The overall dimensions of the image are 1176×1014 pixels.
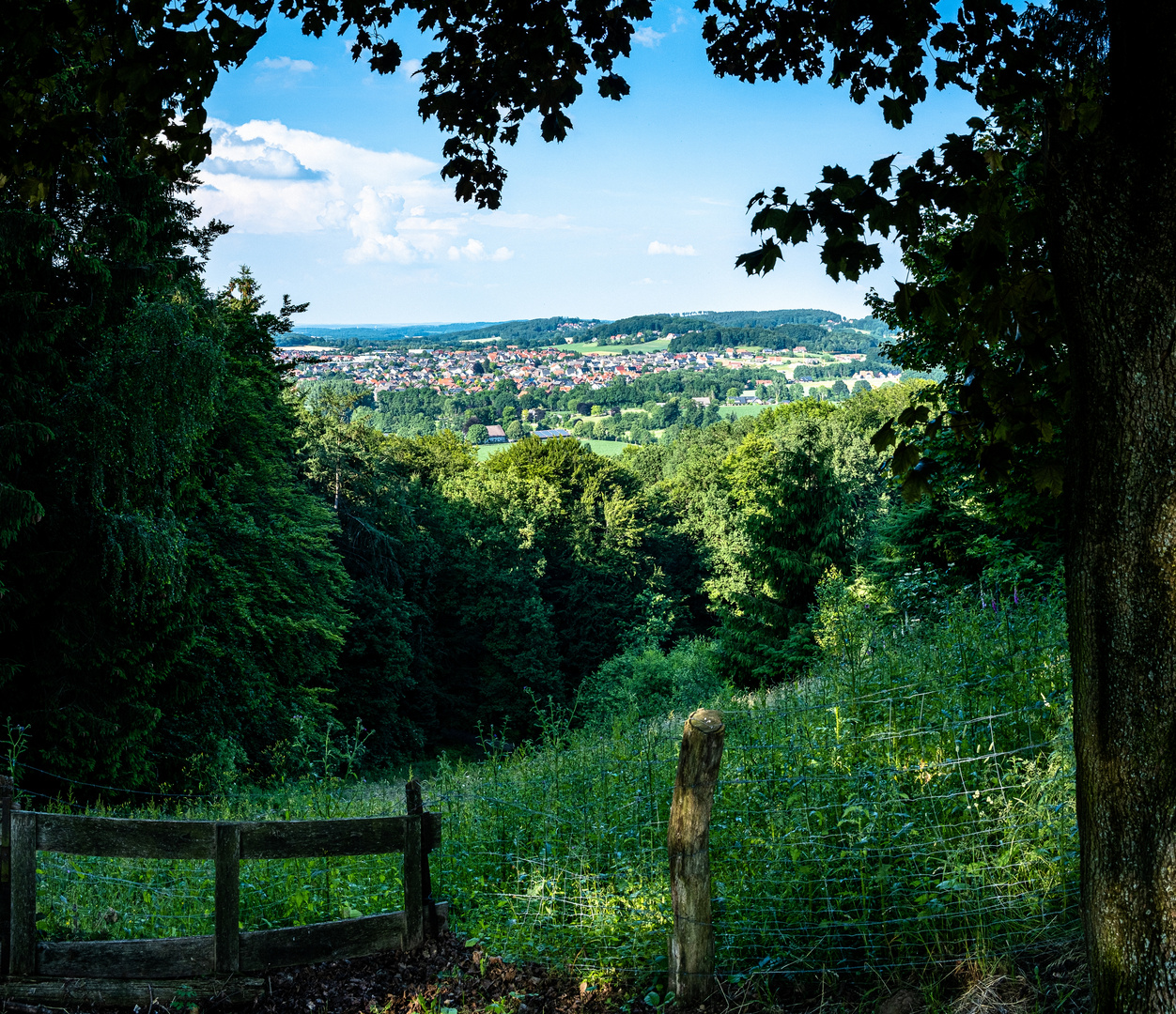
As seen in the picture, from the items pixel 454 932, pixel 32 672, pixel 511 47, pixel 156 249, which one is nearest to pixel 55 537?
pixel 32 672

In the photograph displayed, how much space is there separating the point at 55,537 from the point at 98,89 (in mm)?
13772

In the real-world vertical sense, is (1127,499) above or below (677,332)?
below

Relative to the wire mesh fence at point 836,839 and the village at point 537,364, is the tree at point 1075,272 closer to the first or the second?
the wire mesh fence at point 836,839

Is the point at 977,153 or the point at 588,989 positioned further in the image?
the point at 588,989

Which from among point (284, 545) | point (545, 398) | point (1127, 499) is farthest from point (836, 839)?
point (545, 398)

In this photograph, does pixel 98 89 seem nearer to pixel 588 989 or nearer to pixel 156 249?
pixel 588 989

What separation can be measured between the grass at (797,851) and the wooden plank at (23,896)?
0.48 m

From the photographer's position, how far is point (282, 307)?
1075 inches

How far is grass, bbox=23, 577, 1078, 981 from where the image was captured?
4004mm

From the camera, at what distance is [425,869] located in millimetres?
5129

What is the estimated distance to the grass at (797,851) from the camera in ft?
13.1

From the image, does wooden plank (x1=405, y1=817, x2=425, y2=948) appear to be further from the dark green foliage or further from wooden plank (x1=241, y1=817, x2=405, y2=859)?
the dark green foliage

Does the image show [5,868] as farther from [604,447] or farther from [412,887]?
[604,447]

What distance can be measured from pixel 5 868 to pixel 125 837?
0.64 meters
